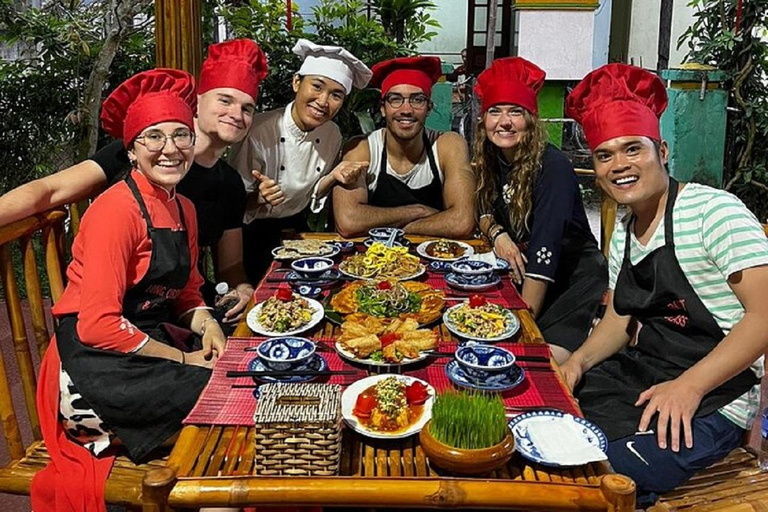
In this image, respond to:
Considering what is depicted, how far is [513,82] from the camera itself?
299 centimetres

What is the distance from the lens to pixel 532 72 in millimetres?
2998

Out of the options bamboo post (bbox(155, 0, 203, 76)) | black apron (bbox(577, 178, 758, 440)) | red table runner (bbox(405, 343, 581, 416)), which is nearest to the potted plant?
red table runner (bbox(405, 343, 581, 416))

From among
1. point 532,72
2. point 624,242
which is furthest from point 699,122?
point 624,242

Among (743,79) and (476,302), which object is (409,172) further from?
(743,79)

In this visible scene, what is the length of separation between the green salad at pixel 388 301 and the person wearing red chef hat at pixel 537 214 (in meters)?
0.75

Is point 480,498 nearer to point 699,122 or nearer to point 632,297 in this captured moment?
point 632,297

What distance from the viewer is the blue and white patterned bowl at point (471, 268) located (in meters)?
2.65

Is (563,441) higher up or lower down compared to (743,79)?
lower down

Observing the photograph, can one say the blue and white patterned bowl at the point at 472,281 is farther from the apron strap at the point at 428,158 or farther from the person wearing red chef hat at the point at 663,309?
the apron strap at the point at 428,158

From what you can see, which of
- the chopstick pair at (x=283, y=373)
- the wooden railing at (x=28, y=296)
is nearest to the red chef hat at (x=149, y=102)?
the wooden railing at (x=28, y=296)

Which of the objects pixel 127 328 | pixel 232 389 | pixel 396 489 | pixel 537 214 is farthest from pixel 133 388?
pixel 537 214

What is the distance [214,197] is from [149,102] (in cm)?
77

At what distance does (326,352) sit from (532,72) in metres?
1.62

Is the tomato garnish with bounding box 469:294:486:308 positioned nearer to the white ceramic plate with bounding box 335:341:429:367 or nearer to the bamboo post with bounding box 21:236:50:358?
the white ceramic plate with bounding box 335:341:429:367
